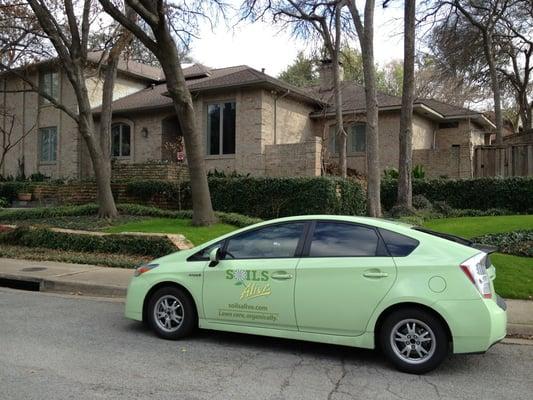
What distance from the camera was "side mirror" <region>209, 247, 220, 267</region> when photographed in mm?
5914

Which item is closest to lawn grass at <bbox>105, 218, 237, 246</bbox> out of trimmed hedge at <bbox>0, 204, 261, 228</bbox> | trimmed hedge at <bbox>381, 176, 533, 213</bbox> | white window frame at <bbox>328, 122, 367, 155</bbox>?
trimmed hedge at <bbox>0, 204, 261, 228</bbox>

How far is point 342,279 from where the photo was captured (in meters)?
5.27

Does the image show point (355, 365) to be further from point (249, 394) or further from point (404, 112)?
point (404, 112)

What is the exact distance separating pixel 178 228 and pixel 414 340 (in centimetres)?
958

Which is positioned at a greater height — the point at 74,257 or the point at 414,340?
the point at 414,340

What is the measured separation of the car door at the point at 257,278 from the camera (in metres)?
5.54

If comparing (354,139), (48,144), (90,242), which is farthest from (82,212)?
(48,144)

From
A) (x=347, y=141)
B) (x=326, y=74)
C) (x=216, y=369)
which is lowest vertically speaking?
(x=216, y=369)

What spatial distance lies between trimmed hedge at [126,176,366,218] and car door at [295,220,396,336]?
9963 millimetres

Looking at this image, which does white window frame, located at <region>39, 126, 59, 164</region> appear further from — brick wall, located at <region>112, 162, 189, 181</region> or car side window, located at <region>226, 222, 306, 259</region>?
car side window, located at <region>226, 222, 306, 259</region>

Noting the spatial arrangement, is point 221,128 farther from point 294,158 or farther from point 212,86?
point 294,158

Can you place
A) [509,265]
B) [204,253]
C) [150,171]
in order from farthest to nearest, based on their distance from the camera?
[150,171] → [509,265] → [204,253]

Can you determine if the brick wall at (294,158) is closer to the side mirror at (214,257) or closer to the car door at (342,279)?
the side mirror at (214,257)

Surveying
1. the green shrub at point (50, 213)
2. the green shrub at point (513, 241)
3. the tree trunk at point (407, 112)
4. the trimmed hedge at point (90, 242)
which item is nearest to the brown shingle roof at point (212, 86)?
the tree trunk at point (407, 112)
